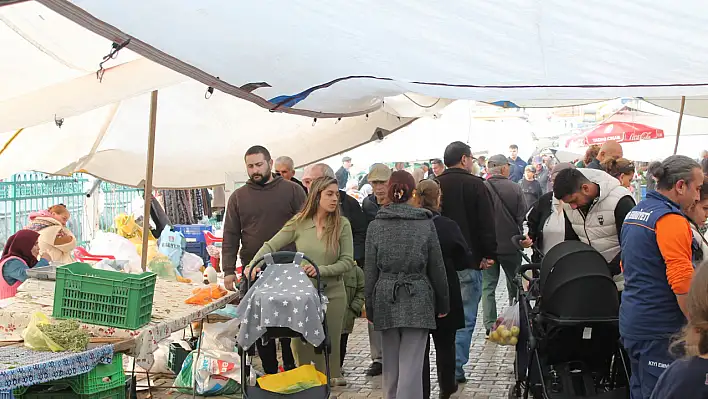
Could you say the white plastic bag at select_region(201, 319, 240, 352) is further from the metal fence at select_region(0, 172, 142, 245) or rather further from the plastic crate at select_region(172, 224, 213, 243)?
the metal fence at select_region(0, 172, 142, 245)

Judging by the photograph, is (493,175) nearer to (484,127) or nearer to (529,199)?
(529,199)

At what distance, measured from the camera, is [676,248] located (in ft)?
13.9

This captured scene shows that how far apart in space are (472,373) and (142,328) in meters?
3.73

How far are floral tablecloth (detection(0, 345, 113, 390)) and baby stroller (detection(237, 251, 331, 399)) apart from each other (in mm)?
994

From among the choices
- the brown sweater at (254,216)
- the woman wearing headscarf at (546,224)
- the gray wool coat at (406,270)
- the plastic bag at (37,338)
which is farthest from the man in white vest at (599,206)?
the plastic bag at (37,338)

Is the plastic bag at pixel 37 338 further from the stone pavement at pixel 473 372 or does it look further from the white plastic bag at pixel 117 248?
the white plastic bag at pixel 117 248

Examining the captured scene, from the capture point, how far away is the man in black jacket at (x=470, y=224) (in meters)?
7.42

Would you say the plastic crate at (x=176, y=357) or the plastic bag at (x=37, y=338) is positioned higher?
the plastic bag at (x=37, y=338)

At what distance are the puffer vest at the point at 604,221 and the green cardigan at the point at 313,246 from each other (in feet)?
6.04

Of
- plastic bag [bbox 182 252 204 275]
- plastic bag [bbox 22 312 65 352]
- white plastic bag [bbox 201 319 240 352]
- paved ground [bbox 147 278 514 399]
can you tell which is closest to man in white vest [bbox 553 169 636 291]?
paved ground [bbox 147 278 514 399]

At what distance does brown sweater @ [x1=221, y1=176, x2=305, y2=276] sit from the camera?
707cm

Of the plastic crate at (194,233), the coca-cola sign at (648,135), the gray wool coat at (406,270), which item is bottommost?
the plastic crate at (194,233)

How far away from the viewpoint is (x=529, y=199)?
1416cm

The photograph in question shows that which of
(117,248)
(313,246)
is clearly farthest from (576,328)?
(117,248)
